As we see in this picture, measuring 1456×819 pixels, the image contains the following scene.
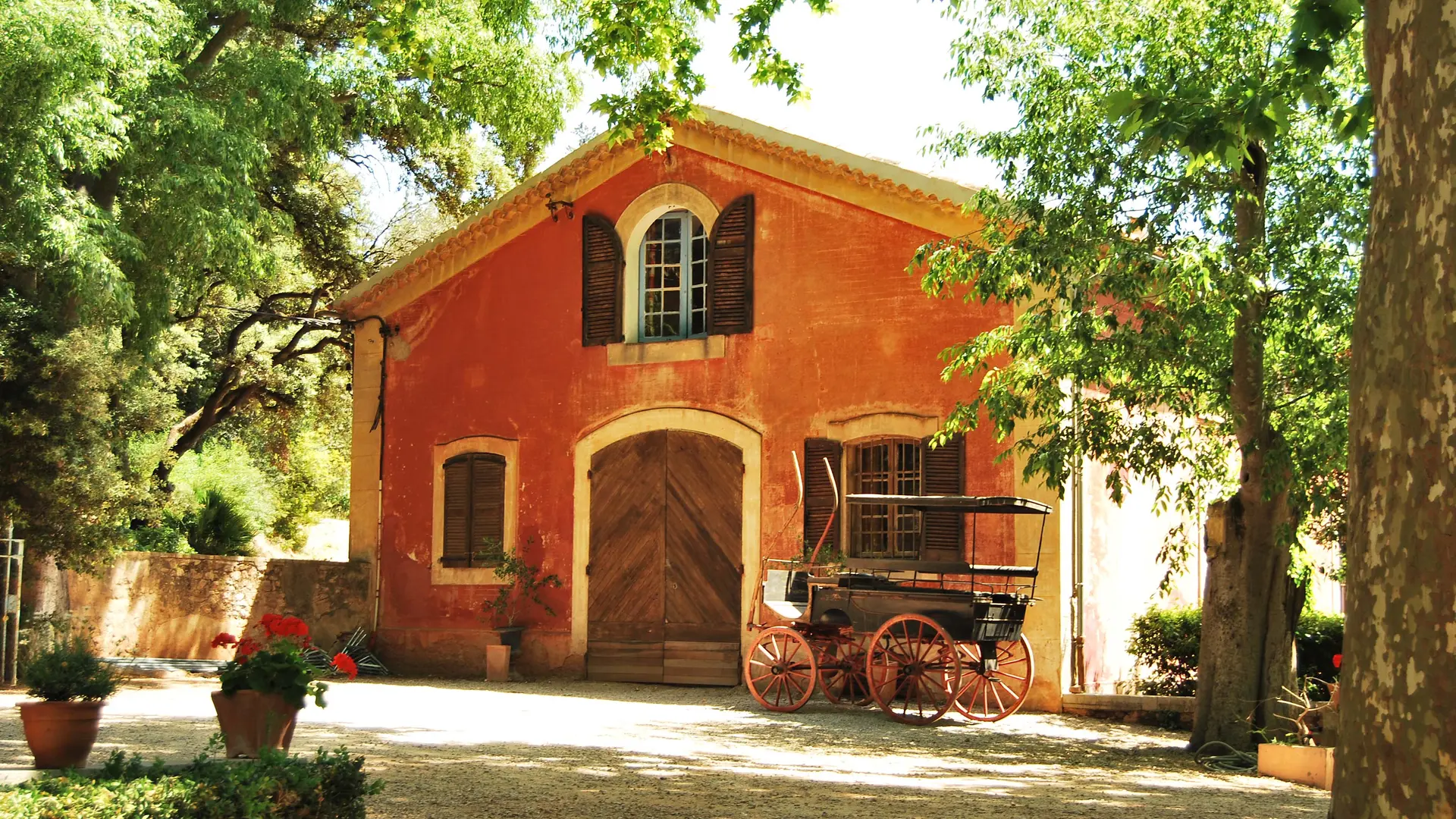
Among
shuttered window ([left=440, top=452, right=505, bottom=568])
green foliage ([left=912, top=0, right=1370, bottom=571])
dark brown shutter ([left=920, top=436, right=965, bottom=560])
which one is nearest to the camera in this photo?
green foliage ([left=912, top=0, right=1370, bottom=571])

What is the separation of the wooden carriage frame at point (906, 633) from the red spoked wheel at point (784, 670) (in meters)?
0.01

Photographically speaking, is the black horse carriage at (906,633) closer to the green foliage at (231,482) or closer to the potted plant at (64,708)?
the potted plant at (64,708)

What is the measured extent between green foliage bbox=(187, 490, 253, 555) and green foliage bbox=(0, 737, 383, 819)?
15763 millimetres

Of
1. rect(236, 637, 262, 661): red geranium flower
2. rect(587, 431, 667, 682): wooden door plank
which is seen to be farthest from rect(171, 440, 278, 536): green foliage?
rect(236, 637, 262, 661): red geranium flower

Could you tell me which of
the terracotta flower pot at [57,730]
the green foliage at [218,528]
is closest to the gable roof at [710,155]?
the green foliage at [218,528]

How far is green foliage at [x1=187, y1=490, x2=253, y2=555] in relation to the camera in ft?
69.8

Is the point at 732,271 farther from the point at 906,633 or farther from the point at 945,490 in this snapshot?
the point at 906,633

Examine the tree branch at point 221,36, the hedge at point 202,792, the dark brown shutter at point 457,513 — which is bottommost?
the hedge at point 202,792

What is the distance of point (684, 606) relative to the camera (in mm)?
15453

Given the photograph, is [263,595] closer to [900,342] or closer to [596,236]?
[596,236]

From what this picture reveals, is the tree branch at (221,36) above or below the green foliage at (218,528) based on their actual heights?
above

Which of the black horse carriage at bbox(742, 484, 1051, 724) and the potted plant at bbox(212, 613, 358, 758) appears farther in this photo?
the black horse carriage at bbox(742, 484, 1051, 724)

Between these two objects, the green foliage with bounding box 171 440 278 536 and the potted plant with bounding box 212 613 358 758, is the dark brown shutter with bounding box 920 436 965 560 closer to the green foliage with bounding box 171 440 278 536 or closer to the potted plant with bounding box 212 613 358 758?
the potted plant with bounding box 212 613 358 758

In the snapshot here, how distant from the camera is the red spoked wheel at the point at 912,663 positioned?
39.0 ft
